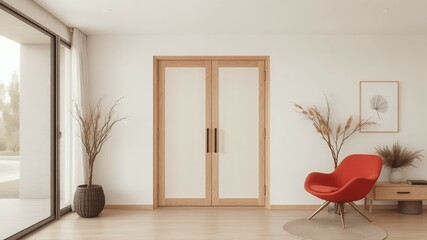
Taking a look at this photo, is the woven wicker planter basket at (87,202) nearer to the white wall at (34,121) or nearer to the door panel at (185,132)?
the door panel at (185,132)

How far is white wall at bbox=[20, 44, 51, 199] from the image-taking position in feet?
20.7

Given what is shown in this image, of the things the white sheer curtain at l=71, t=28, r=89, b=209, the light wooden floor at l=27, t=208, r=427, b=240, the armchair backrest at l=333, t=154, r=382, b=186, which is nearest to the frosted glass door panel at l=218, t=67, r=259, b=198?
the light wooden floor at l=27, t=208, r=427, b=240

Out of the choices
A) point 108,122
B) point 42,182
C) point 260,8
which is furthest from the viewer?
point 42,182

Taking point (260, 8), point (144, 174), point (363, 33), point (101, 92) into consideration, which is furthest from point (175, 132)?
point (363, 33)

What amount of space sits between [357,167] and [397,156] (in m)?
0.73

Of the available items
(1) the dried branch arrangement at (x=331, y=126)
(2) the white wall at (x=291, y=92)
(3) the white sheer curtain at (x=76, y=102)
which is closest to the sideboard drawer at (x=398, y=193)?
(2) the white wall at (x=291, y=92)

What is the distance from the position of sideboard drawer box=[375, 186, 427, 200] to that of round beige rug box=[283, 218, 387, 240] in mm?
479

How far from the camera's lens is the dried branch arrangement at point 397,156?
5335 millimetres

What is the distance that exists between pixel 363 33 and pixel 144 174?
3711 millimetres

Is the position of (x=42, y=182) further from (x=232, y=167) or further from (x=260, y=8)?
(x=260, y=8)

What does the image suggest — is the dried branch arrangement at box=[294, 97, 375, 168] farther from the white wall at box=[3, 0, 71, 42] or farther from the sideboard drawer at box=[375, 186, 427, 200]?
the white wall at box=[3, 0, 71, 42]

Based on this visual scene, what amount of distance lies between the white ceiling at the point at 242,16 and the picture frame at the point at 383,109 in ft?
2.58

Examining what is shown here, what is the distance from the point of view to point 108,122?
17.9 ft

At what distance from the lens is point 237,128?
5727mm
